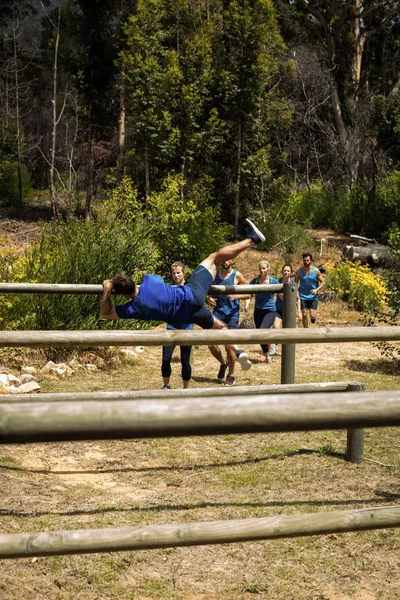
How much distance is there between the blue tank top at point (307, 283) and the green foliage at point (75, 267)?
8.53ft

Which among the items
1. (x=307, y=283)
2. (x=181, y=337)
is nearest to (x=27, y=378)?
(x=181, y=337)

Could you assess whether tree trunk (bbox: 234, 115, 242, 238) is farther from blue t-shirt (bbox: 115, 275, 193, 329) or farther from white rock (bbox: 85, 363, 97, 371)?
blue t-shirt (bbox: 115, 275, 193, 329)

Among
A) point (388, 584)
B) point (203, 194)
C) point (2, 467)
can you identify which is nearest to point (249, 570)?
point (388, 584)

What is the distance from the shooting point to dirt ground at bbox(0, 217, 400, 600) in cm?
363

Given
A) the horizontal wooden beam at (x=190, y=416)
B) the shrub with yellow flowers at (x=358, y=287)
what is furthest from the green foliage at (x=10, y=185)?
the horizontal wooden beam at (x=190, y=416)

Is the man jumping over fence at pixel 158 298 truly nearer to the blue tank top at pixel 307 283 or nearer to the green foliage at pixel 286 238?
the blue tank top at pixel 307 283

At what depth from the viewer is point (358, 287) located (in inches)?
610

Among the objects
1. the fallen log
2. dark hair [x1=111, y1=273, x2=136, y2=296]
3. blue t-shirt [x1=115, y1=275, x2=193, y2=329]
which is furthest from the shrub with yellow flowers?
dark hair [x1=111, y1=273, x2=136, y2=296]

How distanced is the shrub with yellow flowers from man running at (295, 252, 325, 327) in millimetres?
2466

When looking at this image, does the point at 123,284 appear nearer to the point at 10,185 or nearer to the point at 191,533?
the point at 191,533

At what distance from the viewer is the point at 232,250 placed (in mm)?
6797

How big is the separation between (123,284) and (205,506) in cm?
192

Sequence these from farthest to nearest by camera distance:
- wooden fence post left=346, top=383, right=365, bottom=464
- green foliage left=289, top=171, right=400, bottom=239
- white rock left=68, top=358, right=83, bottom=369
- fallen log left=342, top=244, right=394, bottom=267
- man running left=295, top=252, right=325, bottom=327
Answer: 1. green foliage left=289, top=171, right=400, bottom=239
2. fallen log left=342, top=244, right=394, bottom=267
3. man running left=295, top=252, right=325, bottom=327
4. white rock left=68, top=358, right=83, bottom=369
5. wooden fence post left=346, top=383, right=365, bottom=464

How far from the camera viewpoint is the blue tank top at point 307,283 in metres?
12.2
